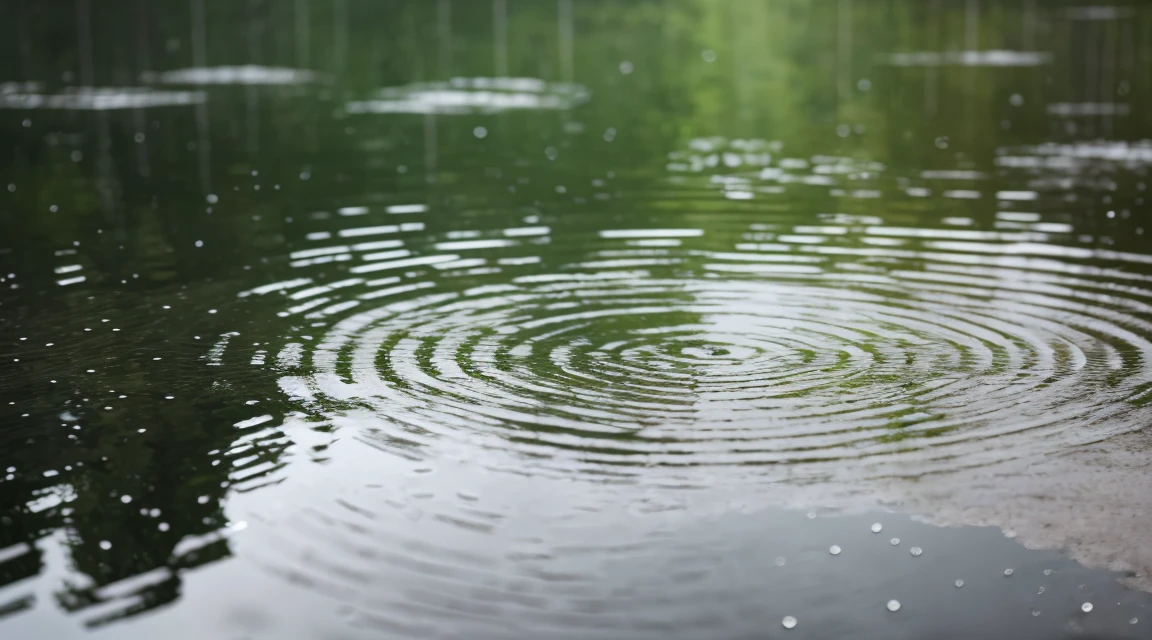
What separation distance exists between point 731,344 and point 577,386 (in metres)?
1.52

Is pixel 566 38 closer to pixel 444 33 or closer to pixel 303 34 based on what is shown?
pixel 444 33

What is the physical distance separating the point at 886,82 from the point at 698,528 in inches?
936

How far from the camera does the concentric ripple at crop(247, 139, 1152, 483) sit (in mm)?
7438

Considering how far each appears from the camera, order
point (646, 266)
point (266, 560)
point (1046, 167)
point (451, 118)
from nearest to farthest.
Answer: point (266, 560)
point (646, 266)
point (1046, 167)
point (451, 118)

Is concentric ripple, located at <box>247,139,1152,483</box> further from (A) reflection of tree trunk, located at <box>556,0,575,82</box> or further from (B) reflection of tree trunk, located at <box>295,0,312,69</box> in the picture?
(B) reflection of tree trunk, located at <box>295,0,312,69</box>

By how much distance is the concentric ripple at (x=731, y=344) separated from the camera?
744cm

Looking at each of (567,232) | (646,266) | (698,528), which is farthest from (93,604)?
(567,232)

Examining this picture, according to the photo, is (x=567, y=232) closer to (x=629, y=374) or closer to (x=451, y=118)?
(x=629, y=374)

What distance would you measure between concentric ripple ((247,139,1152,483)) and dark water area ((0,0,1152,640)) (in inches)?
1.5

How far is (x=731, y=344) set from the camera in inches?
368

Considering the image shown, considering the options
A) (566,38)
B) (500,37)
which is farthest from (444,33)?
(566,38)

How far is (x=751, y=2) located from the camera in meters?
49.8

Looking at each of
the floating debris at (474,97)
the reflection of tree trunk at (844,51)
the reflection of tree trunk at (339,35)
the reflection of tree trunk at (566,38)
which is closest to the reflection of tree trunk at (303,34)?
the reflection of tree trunk at (339,35)

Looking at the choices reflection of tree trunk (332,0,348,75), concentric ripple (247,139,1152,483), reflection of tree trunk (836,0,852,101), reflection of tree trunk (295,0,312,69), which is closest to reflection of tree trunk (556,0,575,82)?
reflection of tree trunk (332,0,348,75)
